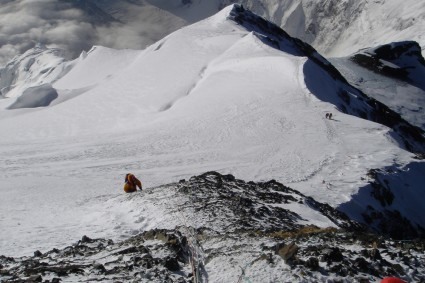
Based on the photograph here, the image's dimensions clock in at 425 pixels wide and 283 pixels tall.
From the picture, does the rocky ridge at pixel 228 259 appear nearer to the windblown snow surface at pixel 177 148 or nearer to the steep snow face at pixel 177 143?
the windblown snow surface at pixel 177 148

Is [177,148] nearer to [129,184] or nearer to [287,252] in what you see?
[129,184]

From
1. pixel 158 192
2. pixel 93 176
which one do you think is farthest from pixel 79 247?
pixel 93 176

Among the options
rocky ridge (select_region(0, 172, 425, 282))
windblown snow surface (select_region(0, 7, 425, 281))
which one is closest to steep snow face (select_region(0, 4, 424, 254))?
windblown snow surface (select_region(0, 7, 425, 281))

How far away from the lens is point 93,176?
27.2 m

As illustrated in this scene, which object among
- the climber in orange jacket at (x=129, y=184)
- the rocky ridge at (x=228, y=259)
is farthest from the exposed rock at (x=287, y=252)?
the climber in orange jacket at (x=129, y=184)

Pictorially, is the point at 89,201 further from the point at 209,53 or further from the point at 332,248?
the point at 209,53

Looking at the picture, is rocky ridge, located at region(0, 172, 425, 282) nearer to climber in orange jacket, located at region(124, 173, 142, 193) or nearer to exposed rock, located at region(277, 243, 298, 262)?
exposed rock, located at region(277, 243, 298, 262)

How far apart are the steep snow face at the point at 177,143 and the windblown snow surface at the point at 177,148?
10 centimetres

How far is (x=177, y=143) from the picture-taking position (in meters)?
34.0

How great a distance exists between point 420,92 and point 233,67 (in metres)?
55.2

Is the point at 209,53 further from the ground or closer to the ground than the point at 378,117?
further from the ground

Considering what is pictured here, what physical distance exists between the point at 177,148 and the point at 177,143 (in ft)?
3.57

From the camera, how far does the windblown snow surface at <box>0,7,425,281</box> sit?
18.8 meters

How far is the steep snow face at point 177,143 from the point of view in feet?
66.3
